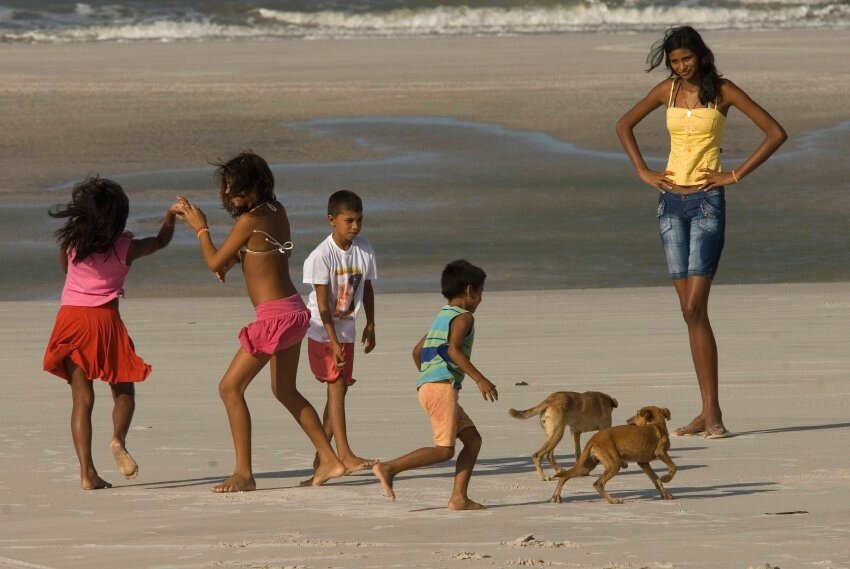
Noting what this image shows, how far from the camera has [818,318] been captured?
10.4 m

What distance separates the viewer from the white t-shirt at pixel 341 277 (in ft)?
21.0

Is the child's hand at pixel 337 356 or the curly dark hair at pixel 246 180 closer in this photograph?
the curly dark hair at pixel 246 180

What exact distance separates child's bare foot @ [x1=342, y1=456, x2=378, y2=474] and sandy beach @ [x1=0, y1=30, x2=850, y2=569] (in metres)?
0.07

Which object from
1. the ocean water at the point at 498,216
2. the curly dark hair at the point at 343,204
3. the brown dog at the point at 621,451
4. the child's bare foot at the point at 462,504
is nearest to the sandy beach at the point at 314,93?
the ocean water at the point at 498,216

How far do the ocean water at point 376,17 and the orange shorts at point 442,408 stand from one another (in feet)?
128

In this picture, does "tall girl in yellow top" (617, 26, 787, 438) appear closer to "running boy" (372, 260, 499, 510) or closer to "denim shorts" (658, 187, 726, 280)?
"denim shorts" (658, 187, 726, 280)

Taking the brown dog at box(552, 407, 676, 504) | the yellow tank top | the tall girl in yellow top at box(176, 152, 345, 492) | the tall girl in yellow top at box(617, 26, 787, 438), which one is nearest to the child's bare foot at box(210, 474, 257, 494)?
the tall girl in yellow top at box(176, 152, 345, 492)

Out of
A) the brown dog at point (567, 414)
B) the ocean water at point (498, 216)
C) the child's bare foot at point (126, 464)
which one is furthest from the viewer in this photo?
the ocean water at point (498, 216)

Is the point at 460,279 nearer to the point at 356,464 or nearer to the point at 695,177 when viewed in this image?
the point at 356,464

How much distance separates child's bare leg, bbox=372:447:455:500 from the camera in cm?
573

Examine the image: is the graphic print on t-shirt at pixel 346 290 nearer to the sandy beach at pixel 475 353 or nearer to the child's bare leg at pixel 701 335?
the sandy beach at pixel 475 353

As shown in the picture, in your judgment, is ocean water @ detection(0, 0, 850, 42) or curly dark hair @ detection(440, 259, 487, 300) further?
ocean water @ detection(0, 0, 850, 42)

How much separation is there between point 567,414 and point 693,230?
1.75 meters

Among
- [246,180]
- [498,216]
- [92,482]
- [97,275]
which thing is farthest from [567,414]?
[498,216]
